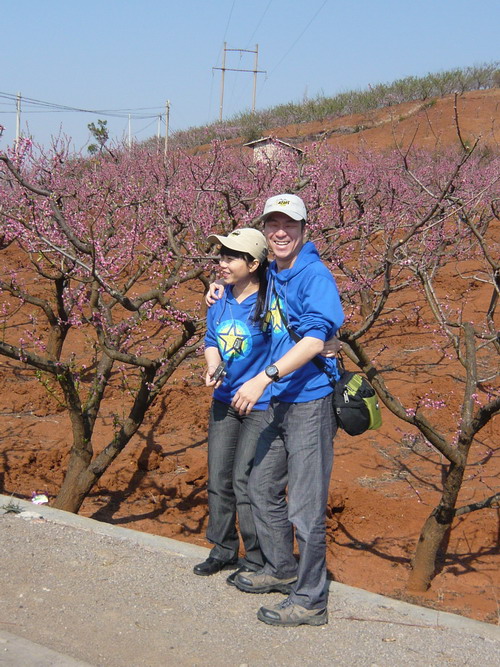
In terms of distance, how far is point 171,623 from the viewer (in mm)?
3217

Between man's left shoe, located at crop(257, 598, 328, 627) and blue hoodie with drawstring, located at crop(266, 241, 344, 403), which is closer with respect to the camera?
blue hoodie with drawstring, located at crop(266, 241, 344, 403)

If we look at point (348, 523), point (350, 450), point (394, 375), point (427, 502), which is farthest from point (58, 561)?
point (394, 375)

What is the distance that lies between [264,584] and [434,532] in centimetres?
181

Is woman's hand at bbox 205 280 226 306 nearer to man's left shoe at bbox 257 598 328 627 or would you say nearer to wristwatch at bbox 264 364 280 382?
wristwatch at bbox 264 364 280 382

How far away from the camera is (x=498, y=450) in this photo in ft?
24.0

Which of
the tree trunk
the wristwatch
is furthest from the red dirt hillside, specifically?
the wristwatch

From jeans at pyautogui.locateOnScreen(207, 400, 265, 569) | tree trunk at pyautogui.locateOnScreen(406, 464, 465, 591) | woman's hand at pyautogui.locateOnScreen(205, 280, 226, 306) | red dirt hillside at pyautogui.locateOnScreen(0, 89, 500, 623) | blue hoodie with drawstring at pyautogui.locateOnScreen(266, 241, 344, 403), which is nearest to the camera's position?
blue hoodie with drawstring at pyautogui.locateOnScreen(266, 241, 344, 403)

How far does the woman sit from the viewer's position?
3489 mm

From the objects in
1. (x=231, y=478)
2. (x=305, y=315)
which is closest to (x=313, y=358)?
(x=305, y=315)

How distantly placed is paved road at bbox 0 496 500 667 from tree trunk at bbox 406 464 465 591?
4.76ft

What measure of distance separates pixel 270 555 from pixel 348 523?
300 cm

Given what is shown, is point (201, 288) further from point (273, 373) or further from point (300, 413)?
point (273, 373)

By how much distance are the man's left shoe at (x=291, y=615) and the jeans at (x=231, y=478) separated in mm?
418

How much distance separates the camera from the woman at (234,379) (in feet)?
11.4
